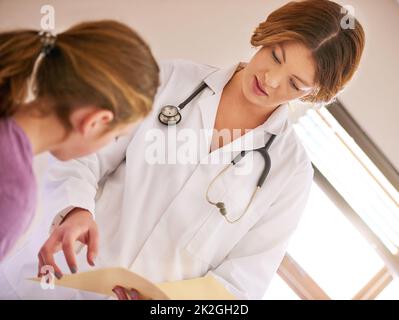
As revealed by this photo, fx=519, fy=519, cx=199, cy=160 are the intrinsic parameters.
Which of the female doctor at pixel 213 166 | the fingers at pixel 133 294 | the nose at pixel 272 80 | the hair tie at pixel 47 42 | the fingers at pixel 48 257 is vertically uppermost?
the hair tie at pixel 47 42

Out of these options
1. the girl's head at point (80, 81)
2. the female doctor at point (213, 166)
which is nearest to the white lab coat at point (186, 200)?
the female doctor at point (213, 166)

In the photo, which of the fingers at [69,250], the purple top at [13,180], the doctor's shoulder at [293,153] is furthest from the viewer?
the doctor's shoulder at [293,153]

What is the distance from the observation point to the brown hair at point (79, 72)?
3.53ft

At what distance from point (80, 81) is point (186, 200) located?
40 centimetres

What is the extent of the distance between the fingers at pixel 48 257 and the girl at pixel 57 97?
105 mm

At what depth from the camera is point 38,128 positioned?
111cm

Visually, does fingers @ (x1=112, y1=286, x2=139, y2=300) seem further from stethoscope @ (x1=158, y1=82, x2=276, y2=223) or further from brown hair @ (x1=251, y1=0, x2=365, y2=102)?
brown hair @ (x1=251, y1=0, x2=365, y2=102)

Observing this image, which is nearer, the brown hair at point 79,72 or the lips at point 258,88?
the brown hair at point 79,72

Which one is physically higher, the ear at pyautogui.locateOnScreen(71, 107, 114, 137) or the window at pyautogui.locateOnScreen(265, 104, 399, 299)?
the ear at pyautogui.locateOnScreen(71, 107, 114, 137)

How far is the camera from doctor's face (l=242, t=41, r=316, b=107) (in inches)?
49.9

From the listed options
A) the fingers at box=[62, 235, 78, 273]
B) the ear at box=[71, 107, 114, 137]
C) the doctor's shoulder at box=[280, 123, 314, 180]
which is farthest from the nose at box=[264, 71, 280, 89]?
the fingers at box=[62, 235, 78, 273]

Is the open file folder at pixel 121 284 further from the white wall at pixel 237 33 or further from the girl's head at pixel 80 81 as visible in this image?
the white wall at pixel 237 33

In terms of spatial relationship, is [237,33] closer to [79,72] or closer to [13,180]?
[79,72]
